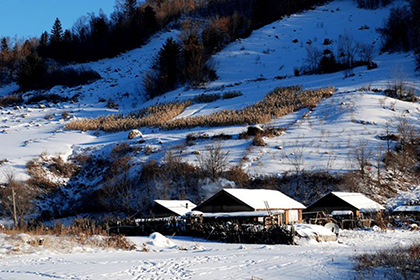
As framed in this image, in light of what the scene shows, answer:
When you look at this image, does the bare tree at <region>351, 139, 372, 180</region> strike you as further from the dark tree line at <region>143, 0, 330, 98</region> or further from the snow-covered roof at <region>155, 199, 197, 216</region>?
the dark tree line at <region>143, 0, 330, 98</region>

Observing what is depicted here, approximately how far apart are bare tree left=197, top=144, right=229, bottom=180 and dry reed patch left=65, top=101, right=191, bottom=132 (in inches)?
459

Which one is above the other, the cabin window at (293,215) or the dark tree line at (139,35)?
the dark tree line at (139,35)

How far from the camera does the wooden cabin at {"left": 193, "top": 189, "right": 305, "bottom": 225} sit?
2445cm

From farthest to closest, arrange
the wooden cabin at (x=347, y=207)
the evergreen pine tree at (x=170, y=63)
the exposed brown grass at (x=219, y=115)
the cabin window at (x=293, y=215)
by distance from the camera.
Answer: the evergreen pine tree at (x=170, y=63), the exposed brown grass at (x=219, y=115), the wooden cabin at (x=347, y=207), the cabin window at (x=293, y=215)

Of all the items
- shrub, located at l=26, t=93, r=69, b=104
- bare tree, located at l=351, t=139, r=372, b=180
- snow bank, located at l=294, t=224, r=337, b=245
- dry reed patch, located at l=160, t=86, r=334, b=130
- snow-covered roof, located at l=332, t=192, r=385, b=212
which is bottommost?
snow-covered roof, located at l=332, t=192, r=385, b=212

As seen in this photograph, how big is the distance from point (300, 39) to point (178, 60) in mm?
19063

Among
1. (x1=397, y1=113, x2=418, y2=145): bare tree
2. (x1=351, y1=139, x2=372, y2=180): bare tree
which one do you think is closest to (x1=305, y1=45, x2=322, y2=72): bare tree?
(x1=397, y1=113, x2=418, y2=145): bare tree

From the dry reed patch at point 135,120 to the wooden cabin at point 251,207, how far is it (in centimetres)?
2115

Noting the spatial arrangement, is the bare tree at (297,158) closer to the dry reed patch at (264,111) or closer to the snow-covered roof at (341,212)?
the snow-covered roof at (341,212)

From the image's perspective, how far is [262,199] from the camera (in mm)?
26031

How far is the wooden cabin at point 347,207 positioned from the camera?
27656 mm

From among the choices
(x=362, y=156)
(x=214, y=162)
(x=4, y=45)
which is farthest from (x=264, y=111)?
(x=4, y=45)

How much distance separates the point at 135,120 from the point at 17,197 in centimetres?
1824

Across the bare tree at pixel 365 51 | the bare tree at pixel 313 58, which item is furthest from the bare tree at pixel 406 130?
the bare tree at pixel 313 58
